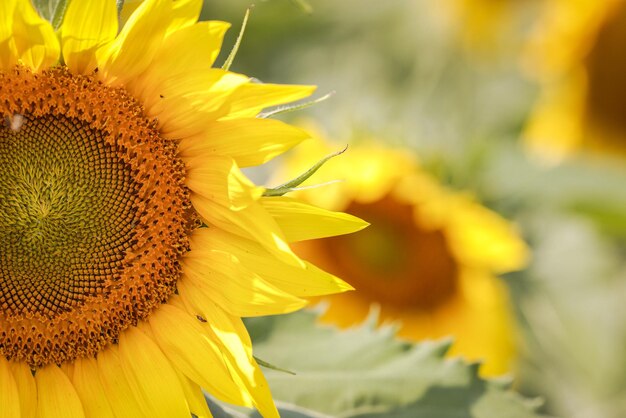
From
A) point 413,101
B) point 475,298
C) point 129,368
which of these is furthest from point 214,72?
point 413,101

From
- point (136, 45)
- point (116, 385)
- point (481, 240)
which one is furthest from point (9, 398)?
point (481, 240)

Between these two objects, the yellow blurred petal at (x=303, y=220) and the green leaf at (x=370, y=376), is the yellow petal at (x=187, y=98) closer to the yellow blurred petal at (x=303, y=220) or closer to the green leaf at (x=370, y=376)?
the yellow blurred petal at (x=303, y=220)

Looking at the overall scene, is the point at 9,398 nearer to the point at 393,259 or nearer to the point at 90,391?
the point at 90,391

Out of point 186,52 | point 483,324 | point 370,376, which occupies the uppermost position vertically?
point 186,52

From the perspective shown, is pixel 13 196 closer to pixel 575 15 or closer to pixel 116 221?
pixel 116 221

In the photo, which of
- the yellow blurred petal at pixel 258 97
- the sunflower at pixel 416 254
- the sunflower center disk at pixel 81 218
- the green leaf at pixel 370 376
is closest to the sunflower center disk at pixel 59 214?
the sunflower center disk at pixel 81 218

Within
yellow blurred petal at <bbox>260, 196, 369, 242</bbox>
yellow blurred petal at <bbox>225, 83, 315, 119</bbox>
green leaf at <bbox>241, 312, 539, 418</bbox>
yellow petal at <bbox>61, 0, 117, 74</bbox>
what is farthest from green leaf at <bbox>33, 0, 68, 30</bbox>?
green leaf at <bbox>241, 312, 539, 418</bbox>
